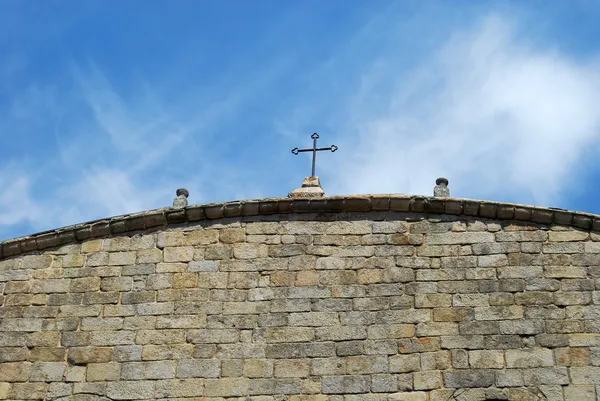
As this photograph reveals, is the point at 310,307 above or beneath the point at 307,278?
beneath

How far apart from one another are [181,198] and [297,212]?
1.26 metres

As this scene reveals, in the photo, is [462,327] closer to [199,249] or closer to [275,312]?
[275,312]

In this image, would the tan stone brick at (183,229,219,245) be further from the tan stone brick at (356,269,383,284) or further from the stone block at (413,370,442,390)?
the stone block at (413,370,442,390)

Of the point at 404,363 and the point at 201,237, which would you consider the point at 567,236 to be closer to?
the point at 404,363

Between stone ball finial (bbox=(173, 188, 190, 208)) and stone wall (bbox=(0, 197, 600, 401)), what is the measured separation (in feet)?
1.00

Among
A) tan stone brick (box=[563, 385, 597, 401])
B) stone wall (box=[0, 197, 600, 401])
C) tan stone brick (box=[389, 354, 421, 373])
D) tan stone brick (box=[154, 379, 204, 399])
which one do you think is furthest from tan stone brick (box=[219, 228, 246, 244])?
tan stone brick (box=[563, 385, 597, 401])

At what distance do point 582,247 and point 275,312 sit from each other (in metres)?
2.91

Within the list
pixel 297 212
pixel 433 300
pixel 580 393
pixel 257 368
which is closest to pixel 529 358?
pixel 580 393

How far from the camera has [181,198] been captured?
11.2 metres

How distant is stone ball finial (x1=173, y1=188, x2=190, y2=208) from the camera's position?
1114 centimetres

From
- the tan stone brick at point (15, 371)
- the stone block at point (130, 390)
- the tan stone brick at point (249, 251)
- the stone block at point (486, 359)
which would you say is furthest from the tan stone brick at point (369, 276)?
the tan stone brick at point (15, 371)

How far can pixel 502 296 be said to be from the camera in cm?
1004

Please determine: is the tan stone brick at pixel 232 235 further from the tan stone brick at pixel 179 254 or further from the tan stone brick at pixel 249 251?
the tan stone brick at pixel 179 254

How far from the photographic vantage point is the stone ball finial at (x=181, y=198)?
11.1 meters
